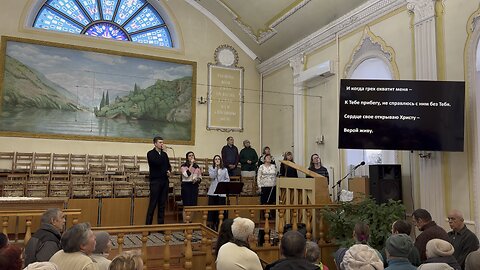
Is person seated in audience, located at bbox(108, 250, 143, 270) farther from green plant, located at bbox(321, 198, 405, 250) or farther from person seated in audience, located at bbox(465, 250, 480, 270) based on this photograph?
green plant, located at bbox(321, 198, 405, 250)

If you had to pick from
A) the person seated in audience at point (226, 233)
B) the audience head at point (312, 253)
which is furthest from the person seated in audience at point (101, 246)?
the audience head at point (312, 253)

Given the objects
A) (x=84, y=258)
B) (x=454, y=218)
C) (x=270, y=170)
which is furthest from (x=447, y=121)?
(x=84, y=258)

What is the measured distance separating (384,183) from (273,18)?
5.22m

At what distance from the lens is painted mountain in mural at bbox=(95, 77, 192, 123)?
996 centimetres

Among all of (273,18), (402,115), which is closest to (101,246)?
(402,115)

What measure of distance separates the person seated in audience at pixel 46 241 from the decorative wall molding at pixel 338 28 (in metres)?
6.10

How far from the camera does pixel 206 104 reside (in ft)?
35.8

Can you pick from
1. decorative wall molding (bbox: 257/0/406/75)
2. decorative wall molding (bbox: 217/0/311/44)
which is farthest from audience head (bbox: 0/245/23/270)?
decorative wall molding (bbox: 217/0/311/44)

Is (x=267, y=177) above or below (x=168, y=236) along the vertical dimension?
above

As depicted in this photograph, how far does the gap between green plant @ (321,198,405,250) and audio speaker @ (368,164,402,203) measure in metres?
0.69

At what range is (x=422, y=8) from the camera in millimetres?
6316

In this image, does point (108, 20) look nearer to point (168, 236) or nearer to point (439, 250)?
point (168, 236)

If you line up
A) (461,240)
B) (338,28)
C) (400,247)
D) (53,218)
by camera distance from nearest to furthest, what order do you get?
(400,247), (53,218), (461,240), (338,28)

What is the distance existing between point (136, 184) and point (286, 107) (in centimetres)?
432
